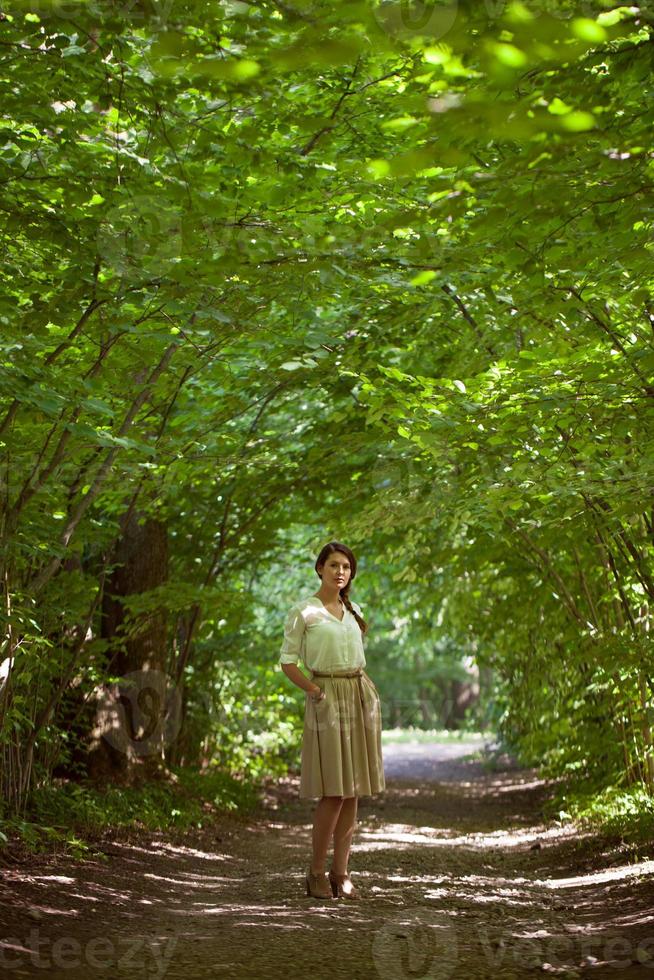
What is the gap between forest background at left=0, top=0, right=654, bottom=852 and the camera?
3.43m

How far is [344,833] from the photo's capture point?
4941 mm

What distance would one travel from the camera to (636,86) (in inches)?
146

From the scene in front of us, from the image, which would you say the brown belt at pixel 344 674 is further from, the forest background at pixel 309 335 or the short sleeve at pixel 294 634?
the forest background at pixel 309 335

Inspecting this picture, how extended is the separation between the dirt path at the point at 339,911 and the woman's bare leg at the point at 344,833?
19 cm

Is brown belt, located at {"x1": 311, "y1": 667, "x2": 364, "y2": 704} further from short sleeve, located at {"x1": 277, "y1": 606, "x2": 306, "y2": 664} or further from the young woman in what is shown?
short sleeve, located at {"x1": 277, "y1": 606, "x2": 306, "y2": 664}

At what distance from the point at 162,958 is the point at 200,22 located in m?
3.53

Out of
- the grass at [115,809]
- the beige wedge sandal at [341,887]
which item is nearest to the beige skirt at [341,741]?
the beige wedge sandal at [341,887]

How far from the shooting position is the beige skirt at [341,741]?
4.80 m

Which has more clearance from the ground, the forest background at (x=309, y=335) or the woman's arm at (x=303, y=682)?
the forest background at (x=309, y=335)

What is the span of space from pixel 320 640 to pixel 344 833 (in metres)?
0.94

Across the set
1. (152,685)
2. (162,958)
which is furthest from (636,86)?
(152,685)

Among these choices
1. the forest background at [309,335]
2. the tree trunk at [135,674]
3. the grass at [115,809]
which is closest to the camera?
the forest background at [309,335]

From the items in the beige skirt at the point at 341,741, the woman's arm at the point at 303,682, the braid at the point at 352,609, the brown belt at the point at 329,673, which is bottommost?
the beige skirt at the point at 341,741

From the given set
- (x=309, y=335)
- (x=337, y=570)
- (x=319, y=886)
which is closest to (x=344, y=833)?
(x=319, y=886)
